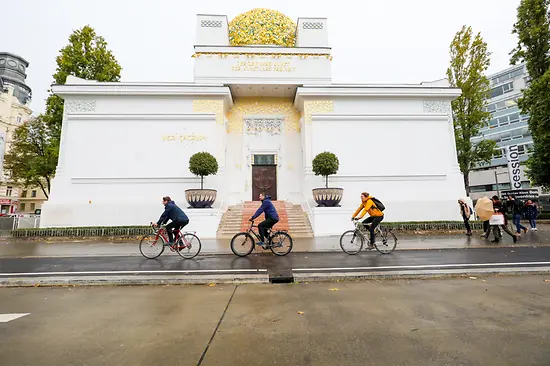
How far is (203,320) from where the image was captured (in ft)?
10.5

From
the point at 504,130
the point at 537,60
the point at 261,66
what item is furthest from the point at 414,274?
the point at 504,130

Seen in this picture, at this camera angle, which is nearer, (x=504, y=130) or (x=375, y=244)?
(x=375, y=244)

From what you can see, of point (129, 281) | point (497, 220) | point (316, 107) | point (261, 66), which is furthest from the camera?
point (261, 66)

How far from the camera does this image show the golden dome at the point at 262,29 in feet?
63.7

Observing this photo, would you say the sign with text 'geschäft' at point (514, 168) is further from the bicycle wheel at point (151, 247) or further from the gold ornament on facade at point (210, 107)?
the bicycle wheel at point (151, 247)

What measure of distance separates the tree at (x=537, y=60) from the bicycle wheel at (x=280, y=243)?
65.7 ft

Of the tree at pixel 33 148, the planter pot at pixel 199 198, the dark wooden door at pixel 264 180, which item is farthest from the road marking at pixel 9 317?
the tree at pixel 33 148

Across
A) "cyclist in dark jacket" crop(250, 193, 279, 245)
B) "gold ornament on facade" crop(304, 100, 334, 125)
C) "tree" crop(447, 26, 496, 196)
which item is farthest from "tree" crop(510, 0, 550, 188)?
"cyclist in dark jacket" crop(250, 193, 279, 245)

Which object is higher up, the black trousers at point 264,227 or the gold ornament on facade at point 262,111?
the gold ornament on facade at point 262,111

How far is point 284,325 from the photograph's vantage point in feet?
9.91

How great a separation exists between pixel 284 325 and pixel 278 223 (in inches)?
439

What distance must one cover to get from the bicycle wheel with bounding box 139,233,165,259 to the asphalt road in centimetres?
18

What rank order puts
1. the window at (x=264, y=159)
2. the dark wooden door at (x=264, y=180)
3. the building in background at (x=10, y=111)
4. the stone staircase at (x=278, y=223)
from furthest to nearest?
the building in background at (x=10, y=111) < the window at (x=264, y=159) < the dark wooden door at (x=264, y=180) < the stone staircase at (x=278, y=223)

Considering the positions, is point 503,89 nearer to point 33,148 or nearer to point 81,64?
point 81,64
